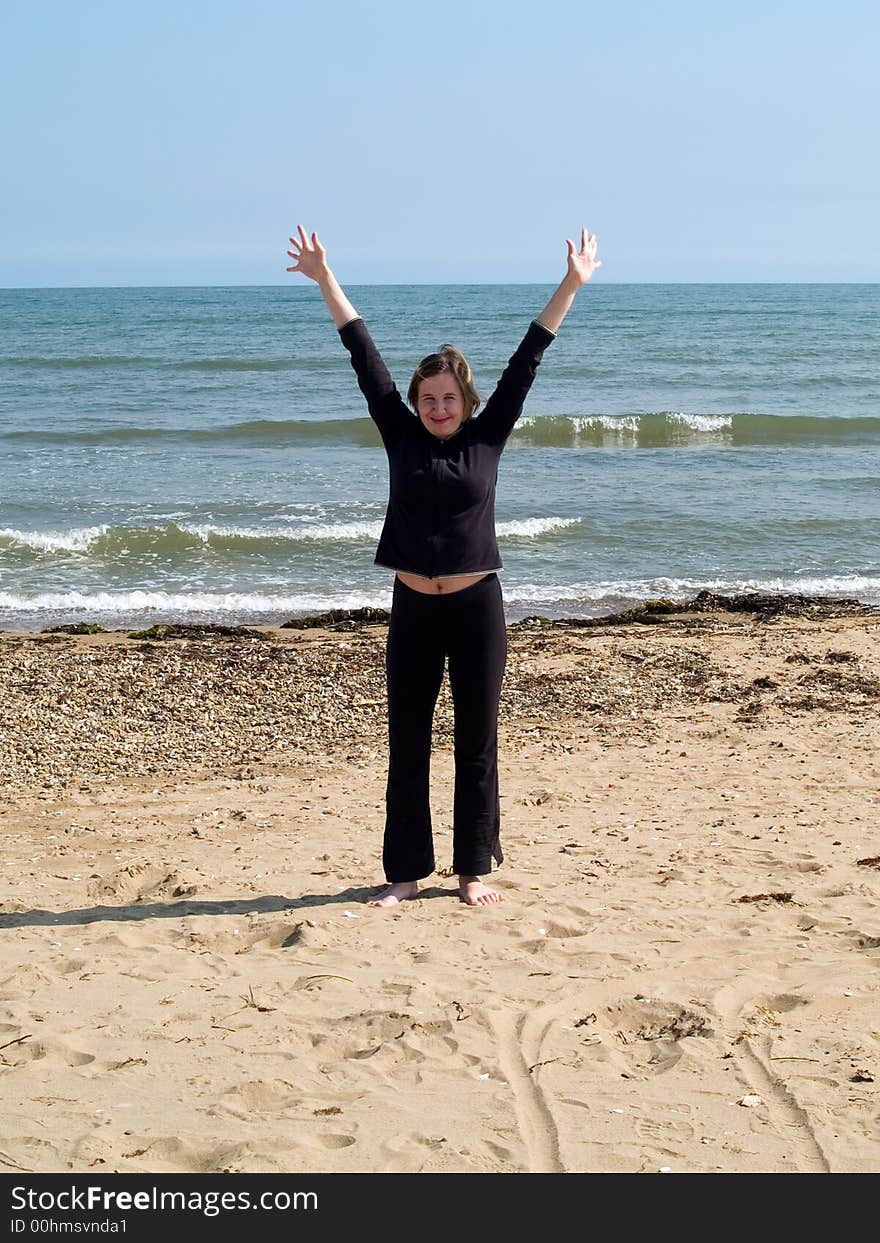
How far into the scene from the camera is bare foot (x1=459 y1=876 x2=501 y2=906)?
5.04 meters

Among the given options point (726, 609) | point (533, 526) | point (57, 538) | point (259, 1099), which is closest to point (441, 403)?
point (259, 1099)

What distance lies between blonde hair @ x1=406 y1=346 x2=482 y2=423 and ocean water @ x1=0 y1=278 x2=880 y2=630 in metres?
7.49

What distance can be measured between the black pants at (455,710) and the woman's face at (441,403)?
1.91ft

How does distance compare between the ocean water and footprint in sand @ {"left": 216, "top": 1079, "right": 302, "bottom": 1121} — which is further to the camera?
the ocean water

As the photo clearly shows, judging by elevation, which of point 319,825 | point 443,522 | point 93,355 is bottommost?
point 319,825

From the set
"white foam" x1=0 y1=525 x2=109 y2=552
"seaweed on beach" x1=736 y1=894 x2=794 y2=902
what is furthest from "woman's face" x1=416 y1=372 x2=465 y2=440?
Answer: "white foam" x1=0 y1=525 x2=109 y2=552

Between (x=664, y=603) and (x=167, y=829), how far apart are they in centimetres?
681

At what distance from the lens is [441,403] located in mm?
4543

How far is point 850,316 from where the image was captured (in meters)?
60.2

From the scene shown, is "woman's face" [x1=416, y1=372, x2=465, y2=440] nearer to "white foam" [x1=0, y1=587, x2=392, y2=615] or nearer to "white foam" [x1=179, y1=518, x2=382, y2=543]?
"white foam" [x1=0, y1=587, x2=392, y2=615]

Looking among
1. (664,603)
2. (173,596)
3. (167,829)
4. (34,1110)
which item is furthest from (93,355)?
(34,1110)
